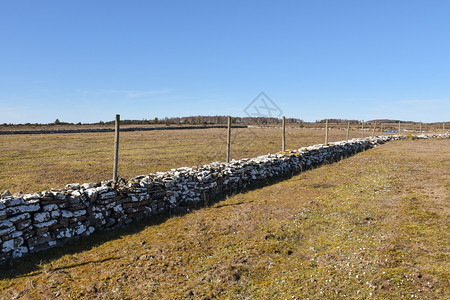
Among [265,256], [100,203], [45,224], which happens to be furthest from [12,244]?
[265,256]

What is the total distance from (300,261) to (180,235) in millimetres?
2879

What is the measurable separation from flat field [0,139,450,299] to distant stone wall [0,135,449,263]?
332 millimetres

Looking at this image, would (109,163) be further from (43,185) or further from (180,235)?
(180,235)

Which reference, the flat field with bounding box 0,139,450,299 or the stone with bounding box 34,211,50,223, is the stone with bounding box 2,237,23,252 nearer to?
the flat field with bounding box 0,139,450,299

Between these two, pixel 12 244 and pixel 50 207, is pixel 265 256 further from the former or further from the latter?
pixel 12 244

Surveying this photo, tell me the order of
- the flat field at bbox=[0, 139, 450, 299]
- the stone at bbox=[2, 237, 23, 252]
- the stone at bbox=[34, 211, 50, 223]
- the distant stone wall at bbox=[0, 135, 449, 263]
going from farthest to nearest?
the stone at bbox=[34, 211, 50, 223] < the distant stone wall at bbox=[0, 135, 449, 263] < the stone at bbox=[2, 237, 23, 252] < the flat field at bbox=[0, 139, 450, 299]

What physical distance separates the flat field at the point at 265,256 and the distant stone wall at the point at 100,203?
0.33 meters

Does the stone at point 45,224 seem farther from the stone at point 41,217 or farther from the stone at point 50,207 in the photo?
the stone at point 50,207

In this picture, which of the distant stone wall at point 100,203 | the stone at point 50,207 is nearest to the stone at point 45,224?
the distant stone wall at point 100,203

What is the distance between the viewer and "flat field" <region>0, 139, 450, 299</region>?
452 cm

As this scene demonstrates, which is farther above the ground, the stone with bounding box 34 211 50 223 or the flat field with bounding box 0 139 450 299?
the stone with bounding box 34 211 50 223

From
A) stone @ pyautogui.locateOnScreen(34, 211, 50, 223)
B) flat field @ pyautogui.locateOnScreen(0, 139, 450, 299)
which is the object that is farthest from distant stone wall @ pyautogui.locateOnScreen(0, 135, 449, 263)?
flat field @ pyautogui.locateOnScreen(0, 139, 450, 299)

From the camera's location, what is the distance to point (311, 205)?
340 inches

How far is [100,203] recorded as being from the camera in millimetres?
6945
